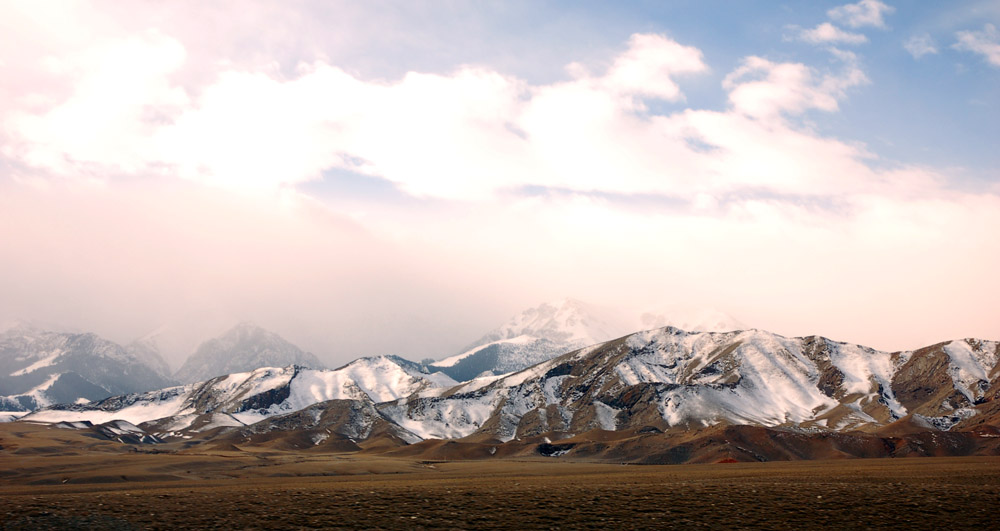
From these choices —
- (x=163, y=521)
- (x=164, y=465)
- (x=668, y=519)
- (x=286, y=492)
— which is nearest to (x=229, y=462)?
(x=164, y=465)

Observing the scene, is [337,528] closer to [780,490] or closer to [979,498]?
[780,490]

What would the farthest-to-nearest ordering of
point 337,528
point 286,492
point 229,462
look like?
point 229,462 < point 286,492 < point 337,528

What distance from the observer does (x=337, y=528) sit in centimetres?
3138

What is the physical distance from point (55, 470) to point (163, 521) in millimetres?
130511

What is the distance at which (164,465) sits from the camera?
145875mm

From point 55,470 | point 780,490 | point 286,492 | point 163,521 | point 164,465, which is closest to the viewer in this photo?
point 163,521

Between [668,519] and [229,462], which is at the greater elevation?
[668,519]

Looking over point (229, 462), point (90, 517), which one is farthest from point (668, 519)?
point (229, 462)

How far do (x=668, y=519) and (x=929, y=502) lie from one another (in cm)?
1642

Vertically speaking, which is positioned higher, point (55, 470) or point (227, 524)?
point (227, 524)

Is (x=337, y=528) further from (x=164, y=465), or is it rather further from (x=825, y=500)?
(x=164, y=465)

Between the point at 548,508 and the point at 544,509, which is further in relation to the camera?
the point at 548,508

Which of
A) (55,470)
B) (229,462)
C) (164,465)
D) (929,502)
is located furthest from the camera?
(229,462)

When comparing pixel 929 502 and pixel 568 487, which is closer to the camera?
pixel 929 502
